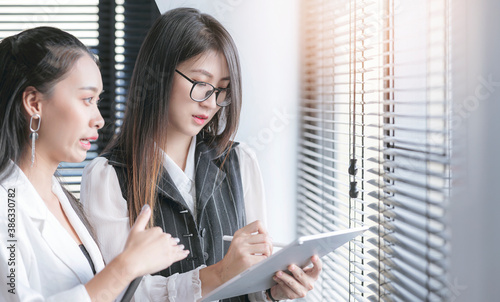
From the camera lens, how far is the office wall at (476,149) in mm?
1029

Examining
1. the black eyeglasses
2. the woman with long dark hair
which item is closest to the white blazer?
the woman with long dark hair

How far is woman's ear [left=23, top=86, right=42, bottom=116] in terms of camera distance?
3.58 feet

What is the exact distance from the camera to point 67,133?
111cm

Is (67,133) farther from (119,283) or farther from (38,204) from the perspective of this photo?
(119,283)

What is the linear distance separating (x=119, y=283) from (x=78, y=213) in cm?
37

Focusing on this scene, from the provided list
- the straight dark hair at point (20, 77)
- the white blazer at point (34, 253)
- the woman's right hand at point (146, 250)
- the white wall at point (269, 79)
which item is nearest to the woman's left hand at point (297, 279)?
the woman's right hand at point (146, 250)

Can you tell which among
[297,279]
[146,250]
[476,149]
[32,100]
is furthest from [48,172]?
[476,149]

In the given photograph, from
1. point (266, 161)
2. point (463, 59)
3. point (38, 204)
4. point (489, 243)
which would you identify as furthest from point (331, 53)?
point (38, 204)

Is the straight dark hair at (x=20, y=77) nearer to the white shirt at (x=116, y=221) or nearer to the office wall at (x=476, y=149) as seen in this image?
the white shirt at (x=116, y=221)

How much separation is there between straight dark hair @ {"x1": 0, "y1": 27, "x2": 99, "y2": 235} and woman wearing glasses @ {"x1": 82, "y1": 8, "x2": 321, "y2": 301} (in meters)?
0.40

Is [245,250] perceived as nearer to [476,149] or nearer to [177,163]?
[177,163]

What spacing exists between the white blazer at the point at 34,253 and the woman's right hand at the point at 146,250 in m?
0.10

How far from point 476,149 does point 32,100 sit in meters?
0.92

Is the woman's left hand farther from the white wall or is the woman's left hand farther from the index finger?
the white wall
